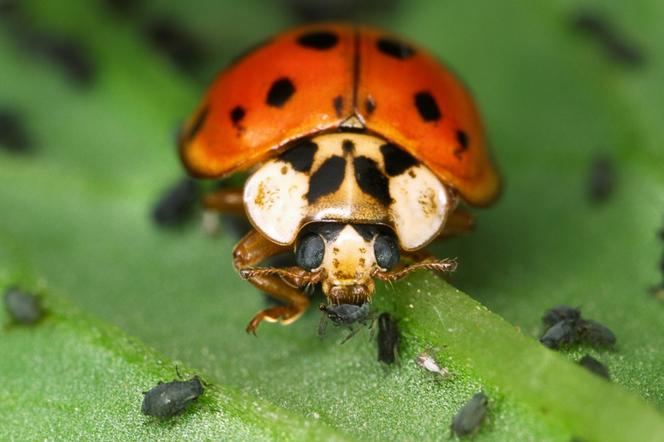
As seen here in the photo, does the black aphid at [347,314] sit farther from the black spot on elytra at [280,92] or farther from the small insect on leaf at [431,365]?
the black spot on elytra at [280,92]

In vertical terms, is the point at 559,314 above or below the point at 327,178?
below

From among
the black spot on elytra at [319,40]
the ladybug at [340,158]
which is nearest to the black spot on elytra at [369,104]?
the ladybug at [340,158]

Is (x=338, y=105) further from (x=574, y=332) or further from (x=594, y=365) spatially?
(x=594, y=365)

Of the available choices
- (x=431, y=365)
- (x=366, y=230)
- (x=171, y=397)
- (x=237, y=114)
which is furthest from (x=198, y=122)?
(x=431, y=365)

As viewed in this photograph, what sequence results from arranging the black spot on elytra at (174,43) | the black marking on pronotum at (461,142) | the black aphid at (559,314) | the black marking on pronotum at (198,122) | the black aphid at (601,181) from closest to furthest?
the black aphid at (559,314) < the black marking on pronotum at (461,142) < the black marking on pronotum at (198,122) < the black aphid at (601,181) < the black spot on elytra at (174,43)

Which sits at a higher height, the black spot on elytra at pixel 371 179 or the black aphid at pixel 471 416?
the black spot on elytra at pixel 371 179
